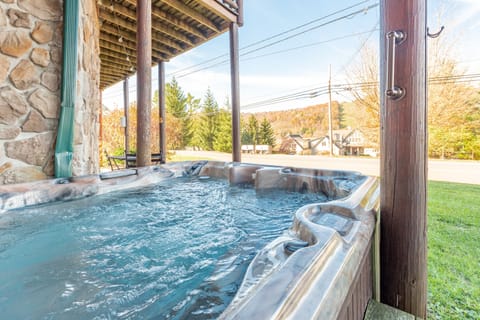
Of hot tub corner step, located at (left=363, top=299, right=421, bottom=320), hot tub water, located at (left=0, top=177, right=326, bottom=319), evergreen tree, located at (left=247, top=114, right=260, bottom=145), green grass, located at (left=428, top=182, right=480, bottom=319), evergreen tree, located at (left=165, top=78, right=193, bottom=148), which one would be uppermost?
evergreen tree, located at (left=165, top=78, right=193, bottom=148)

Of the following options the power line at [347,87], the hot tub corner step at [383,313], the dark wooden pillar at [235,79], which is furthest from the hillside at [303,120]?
the hot tub corner step at [383,313]

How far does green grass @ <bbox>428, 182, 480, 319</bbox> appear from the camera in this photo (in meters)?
1.03

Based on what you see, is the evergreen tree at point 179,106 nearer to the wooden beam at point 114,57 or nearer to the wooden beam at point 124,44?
the wooden beam at point 114,57

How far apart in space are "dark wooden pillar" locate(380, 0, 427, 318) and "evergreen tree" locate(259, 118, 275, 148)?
16.6 m

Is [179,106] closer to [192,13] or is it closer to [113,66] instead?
[113,66]

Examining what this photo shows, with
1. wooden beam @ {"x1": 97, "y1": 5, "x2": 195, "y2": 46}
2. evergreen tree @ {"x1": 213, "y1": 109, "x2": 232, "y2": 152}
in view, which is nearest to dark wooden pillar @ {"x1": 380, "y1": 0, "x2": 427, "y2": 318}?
wooden beam @ {"x1": 97, "y1": 5, "x2": 195, "y2": 46}

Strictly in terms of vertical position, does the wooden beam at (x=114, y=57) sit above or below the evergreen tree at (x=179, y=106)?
below

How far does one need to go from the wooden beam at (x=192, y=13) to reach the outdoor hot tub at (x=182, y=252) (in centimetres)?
252

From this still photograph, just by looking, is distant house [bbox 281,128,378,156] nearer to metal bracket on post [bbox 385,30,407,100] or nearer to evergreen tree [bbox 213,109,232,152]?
evergreen tree [bbox 213,109,232,152]

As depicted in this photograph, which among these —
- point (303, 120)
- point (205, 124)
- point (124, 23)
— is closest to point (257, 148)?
point (303, 120)

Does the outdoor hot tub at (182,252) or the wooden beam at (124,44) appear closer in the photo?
the outdoor hot tub at (182,252)

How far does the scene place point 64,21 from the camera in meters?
1.93

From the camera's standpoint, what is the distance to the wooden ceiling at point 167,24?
328cm

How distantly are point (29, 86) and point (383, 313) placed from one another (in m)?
2.64
